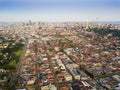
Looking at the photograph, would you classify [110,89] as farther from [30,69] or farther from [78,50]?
[78,50]

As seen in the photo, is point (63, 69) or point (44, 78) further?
point (63, 69)

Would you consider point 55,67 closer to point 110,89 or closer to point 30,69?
point 30,69

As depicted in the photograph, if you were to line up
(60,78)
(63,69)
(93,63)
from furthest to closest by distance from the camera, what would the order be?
(93,63), (63,69), (60,78)

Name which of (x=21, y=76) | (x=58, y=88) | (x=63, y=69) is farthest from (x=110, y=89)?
(x=21, y=76)

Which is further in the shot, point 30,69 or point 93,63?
point 93,63

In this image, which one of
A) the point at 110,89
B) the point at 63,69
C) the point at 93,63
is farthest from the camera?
the point at 93,63

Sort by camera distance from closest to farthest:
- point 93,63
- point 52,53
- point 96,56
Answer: point 93,63, point 96,56, point 52,53

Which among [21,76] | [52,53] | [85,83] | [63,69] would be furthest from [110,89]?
[52,53]

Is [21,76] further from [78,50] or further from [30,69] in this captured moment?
[78,50]

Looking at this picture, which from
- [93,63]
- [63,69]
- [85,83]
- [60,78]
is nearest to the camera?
[85,83]
